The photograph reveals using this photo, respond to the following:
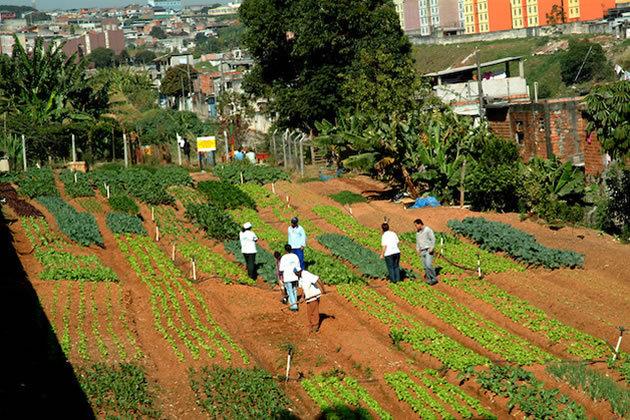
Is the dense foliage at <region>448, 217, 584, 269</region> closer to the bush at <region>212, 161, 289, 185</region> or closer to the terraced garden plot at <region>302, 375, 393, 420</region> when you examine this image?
the terraced garden plot at <region>302, 375, 393, 420</region>

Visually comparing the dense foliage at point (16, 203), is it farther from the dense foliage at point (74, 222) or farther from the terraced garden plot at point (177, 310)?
the terraced garden plot at point (177, 310)

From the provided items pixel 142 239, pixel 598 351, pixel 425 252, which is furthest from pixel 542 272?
pixel 142 239

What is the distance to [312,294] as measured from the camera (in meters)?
19.1

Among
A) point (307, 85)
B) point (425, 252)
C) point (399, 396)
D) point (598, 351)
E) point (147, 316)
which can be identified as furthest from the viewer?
point (307, 85)

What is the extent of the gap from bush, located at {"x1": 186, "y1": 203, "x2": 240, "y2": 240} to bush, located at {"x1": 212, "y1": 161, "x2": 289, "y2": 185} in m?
5.93

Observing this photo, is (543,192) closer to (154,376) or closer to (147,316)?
(147,316)

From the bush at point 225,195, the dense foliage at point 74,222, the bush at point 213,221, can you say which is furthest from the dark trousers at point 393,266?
the bush at point 225,195

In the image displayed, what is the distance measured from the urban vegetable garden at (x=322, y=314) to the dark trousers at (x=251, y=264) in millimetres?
208

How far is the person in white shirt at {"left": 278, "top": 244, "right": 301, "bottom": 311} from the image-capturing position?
66.0ft

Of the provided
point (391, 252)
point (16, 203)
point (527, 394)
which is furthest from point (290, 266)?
point (16, 203)

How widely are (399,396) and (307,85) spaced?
34.1m

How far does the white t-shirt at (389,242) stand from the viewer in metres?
21.8

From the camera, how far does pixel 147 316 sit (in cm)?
2036

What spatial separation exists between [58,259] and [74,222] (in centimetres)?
423
